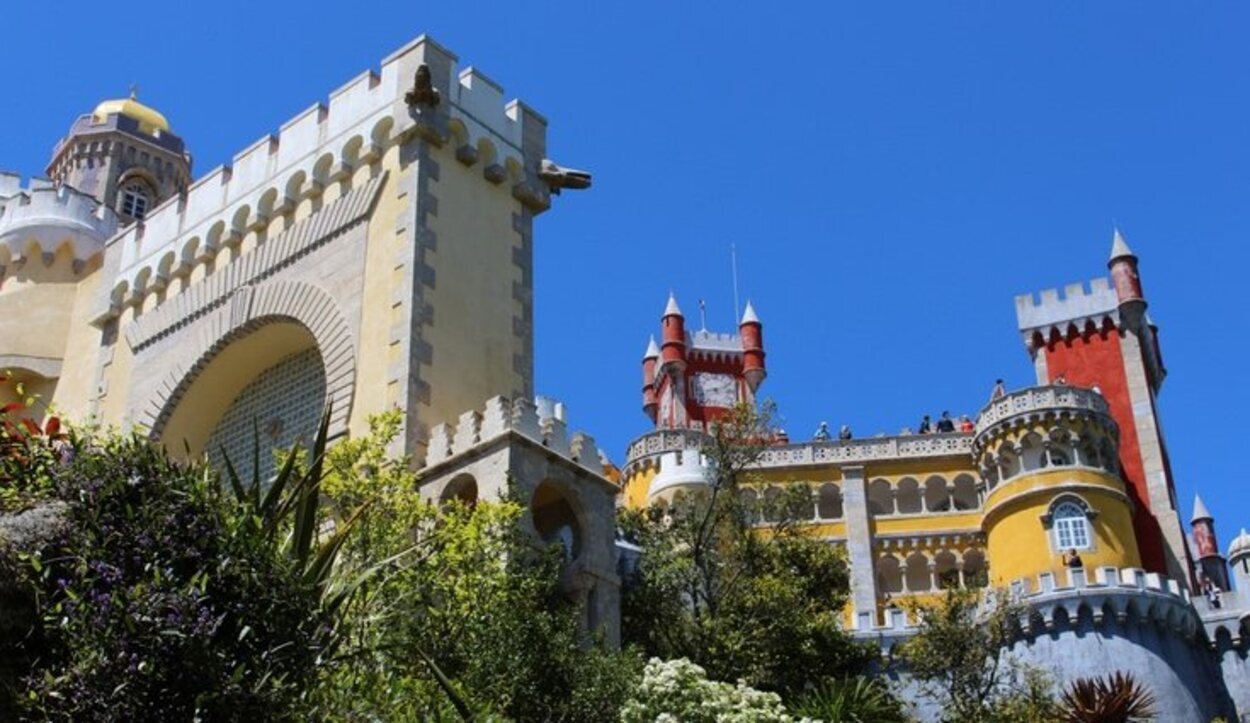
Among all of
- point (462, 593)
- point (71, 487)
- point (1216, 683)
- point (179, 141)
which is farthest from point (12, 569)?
point (1216, 683)

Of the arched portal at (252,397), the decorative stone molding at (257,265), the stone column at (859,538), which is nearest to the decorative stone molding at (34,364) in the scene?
the decorative stone molding at (257,265)

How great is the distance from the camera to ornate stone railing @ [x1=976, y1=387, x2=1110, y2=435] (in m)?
46.0

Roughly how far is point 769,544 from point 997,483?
2058cm

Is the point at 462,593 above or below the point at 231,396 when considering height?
below

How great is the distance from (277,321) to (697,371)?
51363 mm

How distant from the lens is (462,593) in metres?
16.8

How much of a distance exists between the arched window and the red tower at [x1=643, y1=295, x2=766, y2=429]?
26881 mm

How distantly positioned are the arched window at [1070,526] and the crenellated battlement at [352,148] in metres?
23.7

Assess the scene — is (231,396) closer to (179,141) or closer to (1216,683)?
(179,141)

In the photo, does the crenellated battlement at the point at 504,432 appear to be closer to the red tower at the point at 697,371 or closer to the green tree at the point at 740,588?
the green tree at the point at 740,588

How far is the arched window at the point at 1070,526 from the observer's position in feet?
143

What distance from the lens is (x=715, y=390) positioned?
74625 millimetres

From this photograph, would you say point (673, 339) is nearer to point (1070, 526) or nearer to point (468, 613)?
point (1070, 526)

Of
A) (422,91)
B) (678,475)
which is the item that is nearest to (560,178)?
(422,91)
